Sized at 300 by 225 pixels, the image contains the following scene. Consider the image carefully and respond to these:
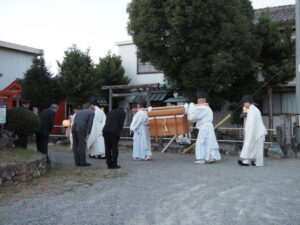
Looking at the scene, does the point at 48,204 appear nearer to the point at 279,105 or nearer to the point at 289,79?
the point at 289,79

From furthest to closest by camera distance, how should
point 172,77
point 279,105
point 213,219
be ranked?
point 279,105, point 172,77, point 213,219

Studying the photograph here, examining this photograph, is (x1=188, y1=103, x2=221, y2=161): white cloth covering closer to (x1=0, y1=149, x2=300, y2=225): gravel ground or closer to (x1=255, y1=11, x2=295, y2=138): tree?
(x1=0, y1=149, x2=300, y2=225): gravel ground

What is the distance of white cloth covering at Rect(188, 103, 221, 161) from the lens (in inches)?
402

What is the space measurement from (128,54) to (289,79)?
32.5 feet

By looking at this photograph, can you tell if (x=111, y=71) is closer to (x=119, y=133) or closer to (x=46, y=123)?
(x=46, y=123)

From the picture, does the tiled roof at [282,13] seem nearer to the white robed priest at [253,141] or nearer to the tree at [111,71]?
the tree at [111,71]

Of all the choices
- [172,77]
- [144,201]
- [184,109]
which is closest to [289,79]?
[172,77]

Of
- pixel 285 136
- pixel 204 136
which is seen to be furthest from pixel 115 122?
pixel 285 136

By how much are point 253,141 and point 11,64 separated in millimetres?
16203

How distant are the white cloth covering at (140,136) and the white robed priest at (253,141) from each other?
9.58 feet

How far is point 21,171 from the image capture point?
274 inches

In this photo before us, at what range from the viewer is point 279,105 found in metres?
17.1

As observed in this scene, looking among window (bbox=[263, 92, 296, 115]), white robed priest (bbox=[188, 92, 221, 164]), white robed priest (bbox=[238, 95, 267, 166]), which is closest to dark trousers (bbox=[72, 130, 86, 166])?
white robed priest (bbox=[188, 92, 221, 164])

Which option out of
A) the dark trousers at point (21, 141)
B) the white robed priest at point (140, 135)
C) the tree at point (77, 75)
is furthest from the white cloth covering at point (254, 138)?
the tree at point (77, 75)
